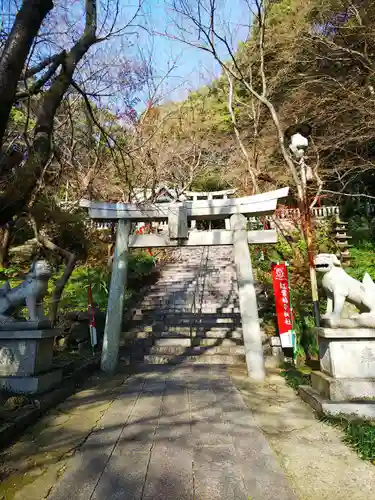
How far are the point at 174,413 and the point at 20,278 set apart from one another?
328 inches

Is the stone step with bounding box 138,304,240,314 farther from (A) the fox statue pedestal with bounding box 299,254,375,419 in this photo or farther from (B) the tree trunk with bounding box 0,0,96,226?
(B) the tree trunk with bounding box 0,0,96,226

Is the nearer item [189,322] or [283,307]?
[283,307]

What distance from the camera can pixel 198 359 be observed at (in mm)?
7172

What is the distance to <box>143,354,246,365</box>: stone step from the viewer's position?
7.06m

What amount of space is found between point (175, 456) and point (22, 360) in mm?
2678

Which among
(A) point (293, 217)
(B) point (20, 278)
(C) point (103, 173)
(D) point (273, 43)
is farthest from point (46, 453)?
(D) point (273, 43)

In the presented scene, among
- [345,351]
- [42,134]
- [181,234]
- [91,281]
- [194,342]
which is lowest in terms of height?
[194,342]

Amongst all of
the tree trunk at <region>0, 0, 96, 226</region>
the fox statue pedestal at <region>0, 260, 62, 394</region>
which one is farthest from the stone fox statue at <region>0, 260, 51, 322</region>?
the tree trunk at <region>0, 0, 96, 226</region>

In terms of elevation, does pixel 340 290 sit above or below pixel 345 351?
above

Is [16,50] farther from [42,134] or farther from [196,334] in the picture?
[196,334]

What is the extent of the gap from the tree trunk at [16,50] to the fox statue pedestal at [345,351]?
12.9 feet

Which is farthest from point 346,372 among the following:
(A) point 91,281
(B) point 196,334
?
(A) point 91,281

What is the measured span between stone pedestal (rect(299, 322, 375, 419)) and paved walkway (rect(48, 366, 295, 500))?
3.28ft

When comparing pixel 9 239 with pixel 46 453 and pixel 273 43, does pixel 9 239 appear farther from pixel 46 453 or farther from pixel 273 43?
pixel 273 43
